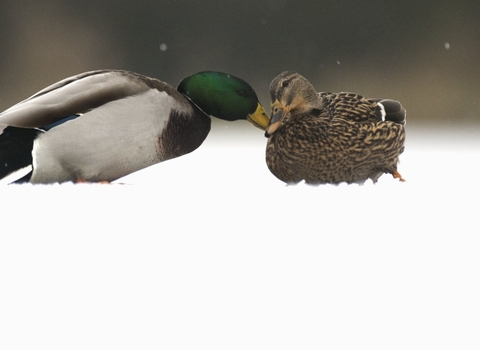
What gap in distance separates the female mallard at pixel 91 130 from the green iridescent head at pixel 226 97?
12cm

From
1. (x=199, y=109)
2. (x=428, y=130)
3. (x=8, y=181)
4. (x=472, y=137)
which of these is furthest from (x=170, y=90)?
(x=428, y=130)

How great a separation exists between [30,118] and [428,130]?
3440 millimetres

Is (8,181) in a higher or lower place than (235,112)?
lower

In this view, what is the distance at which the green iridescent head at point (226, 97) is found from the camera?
244 centimetres

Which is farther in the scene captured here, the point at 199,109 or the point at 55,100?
the point at 199,109

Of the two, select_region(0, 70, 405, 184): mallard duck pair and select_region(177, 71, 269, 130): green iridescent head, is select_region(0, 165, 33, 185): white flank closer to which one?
select_region(0, 70, 405, 184): mallard duck pair

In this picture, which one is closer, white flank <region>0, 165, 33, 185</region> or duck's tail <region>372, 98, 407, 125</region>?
white flank <region>0, 165, 33, 185</region>

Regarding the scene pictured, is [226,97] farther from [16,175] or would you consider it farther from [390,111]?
[16,175]

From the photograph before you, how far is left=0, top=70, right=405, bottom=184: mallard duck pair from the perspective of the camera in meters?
2.23

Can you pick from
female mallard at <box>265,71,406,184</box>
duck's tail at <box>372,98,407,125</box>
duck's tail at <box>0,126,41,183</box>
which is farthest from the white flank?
duck's tail at <box>372,98,407,125</box>

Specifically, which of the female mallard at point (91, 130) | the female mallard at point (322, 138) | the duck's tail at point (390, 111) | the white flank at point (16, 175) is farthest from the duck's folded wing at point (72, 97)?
the duck's tail at point (390, 111)

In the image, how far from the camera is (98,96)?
2.27m

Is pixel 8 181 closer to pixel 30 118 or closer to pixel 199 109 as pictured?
pixel 30 118

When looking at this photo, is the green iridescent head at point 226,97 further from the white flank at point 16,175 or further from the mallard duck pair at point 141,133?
the white flank at point 16,175
